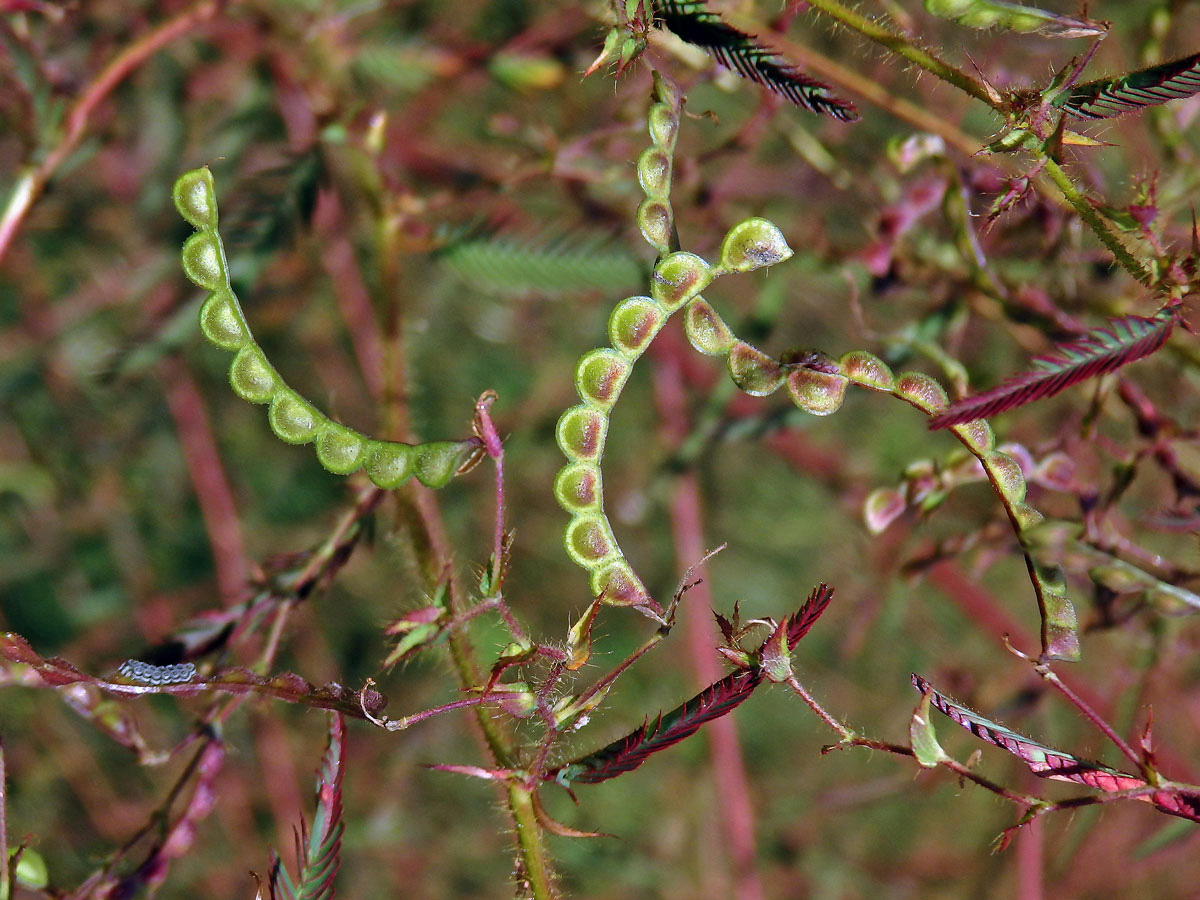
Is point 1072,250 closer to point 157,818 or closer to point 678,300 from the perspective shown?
point 678,300

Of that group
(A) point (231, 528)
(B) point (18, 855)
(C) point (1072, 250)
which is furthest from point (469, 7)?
(B) point (18, 855)

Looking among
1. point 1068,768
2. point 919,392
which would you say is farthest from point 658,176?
point 1068,768

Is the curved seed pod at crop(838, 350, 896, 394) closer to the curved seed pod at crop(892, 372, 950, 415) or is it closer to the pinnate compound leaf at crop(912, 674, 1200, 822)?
the curved seed pod at crop(892, 372, 950, 415)

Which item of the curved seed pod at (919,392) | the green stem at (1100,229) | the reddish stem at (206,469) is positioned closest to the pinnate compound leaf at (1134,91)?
the green stem at (1100,229)

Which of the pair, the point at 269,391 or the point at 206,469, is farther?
the point at 206,469

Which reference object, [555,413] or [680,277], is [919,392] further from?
[555,413]

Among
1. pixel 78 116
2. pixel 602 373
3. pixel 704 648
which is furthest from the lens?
pixel 704 648

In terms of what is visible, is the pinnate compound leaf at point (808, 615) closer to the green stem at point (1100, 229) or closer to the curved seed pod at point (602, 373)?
the curved seed pod at point (602, 373)
